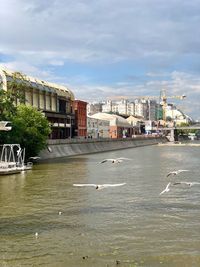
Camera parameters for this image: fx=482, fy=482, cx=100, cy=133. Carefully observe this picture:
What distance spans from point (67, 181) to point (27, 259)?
32378 millimetres

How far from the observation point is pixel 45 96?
136250mm

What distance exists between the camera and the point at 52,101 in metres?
142

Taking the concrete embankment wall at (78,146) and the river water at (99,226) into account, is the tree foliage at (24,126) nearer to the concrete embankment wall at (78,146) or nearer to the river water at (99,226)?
the concrete embankment wall at (78,146)

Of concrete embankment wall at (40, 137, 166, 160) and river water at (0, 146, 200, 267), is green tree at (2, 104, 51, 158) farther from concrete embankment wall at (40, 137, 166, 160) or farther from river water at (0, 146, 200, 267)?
river water at (0, 146, 200, 267)

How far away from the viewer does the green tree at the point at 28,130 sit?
75.6 metres

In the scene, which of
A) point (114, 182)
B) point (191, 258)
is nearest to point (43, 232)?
point (191, 258)

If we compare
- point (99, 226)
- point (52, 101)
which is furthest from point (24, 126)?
point (52, 101)

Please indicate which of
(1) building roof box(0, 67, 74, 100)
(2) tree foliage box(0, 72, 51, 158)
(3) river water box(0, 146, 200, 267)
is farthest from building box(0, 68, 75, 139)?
(3) river water box(0, 146, 200, 267)

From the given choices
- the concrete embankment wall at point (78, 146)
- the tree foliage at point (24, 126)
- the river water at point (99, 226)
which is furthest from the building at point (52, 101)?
the river water at point (99, 226)

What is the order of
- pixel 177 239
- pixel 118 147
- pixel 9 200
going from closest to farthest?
pixel 177 239 → pixel 9 200 → pixel 118 147

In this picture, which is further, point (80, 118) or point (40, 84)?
point (80, 118)

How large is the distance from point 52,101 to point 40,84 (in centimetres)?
863

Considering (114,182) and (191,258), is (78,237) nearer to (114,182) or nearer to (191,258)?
(191,258)

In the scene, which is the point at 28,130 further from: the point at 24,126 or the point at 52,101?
the point at 52,101
